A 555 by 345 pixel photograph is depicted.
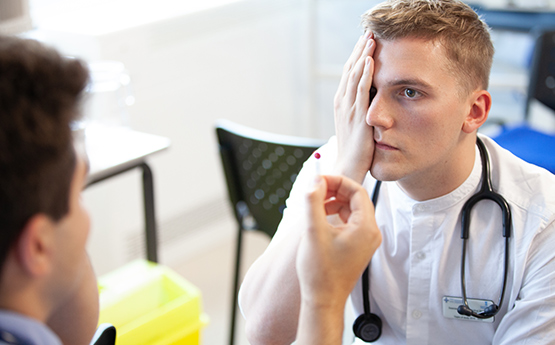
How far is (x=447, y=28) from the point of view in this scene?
1.18 meters

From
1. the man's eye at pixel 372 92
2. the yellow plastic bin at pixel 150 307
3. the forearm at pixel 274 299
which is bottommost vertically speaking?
the yellow plastic bin at pixel 150 307

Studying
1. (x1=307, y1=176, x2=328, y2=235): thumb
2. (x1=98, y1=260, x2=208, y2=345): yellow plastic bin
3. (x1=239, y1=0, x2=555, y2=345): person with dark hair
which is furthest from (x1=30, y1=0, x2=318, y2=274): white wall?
(x1=307, y1=176, x2=328, y2=235): thumb

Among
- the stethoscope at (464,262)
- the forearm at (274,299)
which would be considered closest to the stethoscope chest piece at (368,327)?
the stethoscope at (464,262)

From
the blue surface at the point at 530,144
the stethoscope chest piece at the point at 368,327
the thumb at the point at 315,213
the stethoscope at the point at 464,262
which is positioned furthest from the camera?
the blue surface at the point at 530,144

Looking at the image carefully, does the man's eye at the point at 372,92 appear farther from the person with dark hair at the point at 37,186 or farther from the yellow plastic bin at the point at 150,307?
the yellow plastic bin at the point at 150,307

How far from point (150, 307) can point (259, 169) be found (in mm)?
528

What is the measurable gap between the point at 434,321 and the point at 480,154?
38cm

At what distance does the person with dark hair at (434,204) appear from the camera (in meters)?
1.15

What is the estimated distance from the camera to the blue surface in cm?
155

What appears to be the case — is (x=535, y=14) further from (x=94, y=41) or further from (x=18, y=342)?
(x=18, y=342)

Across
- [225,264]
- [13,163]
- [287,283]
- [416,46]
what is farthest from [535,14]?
[13,163]

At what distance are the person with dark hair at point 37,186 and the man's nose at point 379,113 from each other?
630 mm

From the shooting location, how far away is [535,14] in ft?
10.1

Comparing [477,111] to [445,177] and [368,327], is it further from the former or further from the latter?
[368,327]
